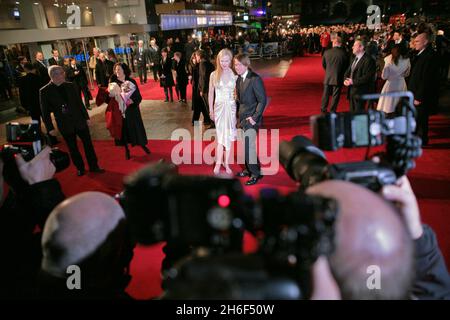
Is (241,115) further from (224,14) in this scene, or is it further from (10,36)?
(224,14)

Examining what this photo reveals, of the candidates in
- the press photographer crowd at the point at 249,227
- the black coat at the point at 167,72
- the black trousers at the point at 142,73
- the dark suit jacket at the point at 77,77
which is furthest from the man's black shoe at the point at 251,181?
the black trousers at the point at 142,73

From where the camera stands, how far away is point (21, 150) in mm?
2250

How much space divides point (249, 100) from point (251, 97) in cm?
5

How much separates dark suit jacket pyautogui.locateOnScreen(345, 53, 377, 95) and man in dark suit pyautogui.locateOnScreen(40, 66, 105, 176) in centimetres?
486

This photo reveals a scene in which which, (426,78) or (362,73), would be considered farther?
(362,73)

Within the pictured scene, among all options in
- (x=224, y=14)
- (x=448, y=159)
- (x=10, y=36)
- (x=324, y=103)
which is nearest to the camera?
(x=448, y=159)

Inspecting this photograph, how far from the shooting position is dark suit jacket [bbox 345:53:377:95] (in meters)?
5.90

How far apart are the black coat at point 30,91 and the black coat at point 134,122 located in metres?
2.63

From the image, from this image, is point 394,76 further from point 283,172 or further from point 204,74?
point 204,74

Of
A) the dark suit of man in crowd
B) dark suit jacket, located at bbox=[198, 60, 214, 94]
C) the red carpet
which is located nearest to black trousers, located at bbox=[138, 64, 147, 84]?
the dark suit of man in crowd

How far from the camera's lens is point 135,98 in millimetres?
5574

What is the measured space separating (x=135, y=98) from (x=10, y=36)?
25.9 ft

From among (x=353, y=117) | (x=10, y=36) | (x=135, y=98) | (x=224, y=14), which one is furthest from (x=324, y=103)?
(x=224, y=14)

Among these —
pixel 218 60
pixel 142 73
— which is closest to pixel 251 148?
pixel 218 60
